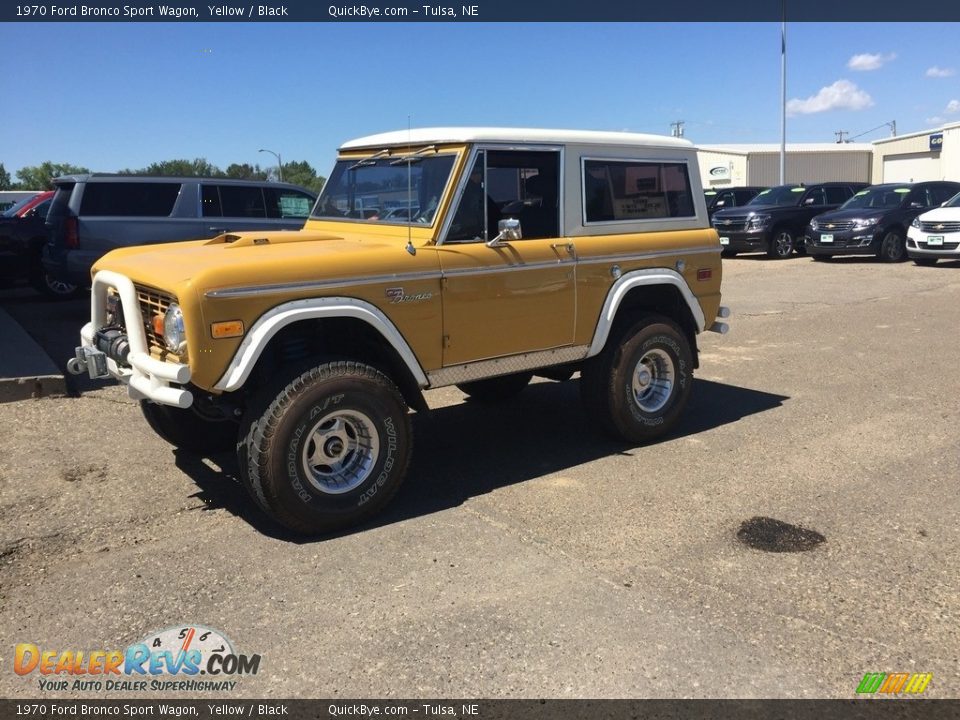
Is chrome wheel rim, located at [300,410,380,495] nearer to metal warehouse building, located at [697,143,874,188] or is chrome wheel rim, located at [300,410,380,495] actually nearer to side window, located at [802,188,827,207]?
side window, located at [802,188,827,207]

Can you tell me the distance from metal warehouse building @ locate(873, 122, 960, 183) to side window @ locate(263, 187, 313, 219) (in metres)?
33.9

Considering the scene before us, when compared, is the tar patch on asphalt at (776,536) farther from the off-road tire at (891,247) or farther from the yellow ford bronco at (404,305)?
the off-road tire at (891,247)

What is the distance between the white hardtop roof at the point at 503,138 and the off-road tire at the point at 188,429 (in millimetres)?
2118

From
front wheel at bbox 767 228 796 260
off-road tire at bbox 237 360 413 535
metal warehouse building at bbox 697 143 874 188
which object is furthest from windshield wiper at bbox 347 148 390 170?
metal warehouse building at bbox 697 143 874 188

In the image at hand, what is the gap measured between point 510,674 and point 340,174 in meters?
3.80

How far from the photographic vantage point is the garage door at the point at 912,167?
3845 cm

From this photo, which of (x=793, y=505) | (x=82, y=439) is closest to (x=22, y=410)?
(x=82, y=439)

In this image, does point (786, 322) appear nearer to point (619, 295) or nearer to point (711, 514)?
point (619, 295)

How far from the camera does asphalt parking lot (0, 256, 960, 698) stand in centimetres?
303

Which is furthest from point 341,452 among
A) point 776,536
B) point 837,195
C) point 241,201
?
point 837,195

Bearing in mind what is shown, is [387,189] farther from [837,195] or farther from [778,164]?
[778,164]

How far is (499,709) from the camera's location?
2.78 m

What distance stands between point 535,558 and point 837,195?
18805 millimetres

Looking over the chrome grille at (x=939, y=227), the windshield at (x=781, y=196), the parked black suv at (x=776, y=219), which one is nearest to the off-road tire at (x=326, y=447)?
the chrome grille at (x=939, y=227)
